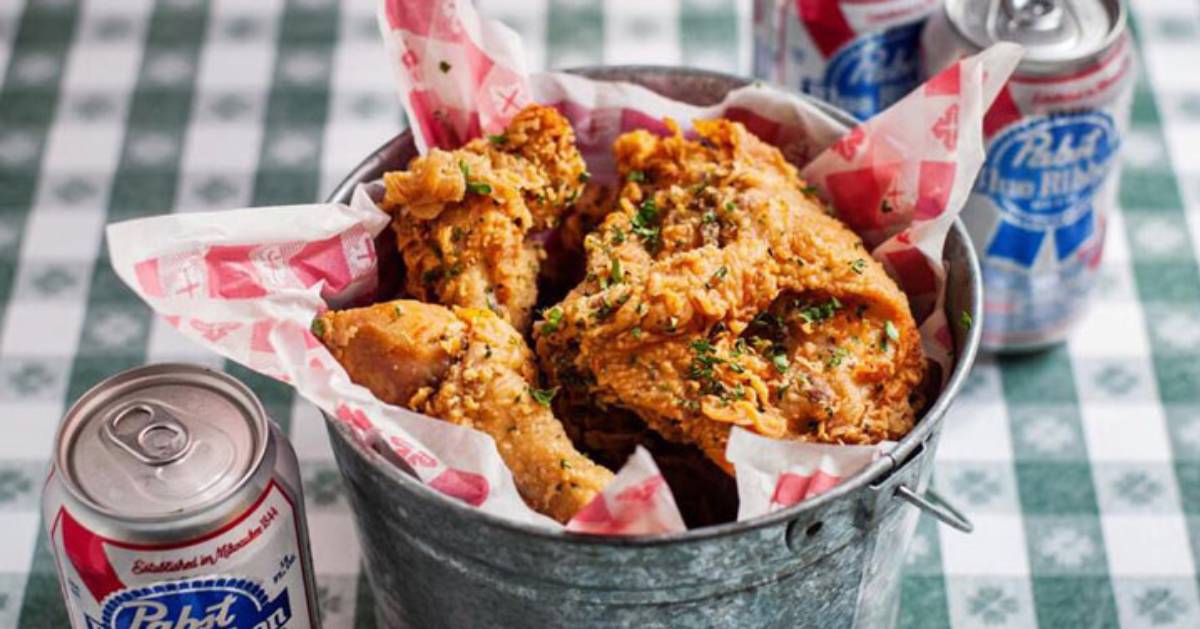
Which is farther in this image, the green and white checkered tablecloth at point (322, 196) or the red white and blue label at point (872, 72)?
the red white and blue label at point (872, 72)

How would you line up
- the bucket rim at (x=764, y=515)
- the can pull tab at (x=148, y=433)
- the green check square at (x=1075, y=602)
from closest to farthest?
1. the bucket rim at (x=764, y=515)
2. the can pull tab at (x=148, y=433)
3. the green check square at (x=1075, y=602)

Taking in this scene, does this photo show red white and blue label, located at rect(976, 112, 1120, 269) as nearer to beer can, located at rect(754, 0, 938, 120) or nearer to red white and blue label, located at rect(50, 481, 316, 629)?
beer can, located at rect(754, 0, 938, 120)

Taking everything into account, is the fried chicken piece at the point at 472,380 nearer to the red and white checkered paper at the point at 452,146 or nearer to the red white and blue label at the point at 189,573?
the red and white checkered paper at the point at 452,146

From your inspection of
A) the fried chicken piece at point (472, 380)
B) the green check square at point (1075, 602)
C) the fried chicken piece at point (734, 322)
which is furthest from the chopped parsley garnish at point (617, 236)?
the green check square at point (1075, 602)

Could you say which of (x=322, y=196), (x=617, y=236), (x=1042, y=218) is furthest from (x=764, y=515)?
(x=322, y=196)

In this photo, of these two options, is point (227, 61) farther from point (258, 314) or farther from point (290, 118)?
point (258, 314)

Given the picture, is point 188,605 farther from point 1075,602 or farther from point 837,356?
point 1075,602

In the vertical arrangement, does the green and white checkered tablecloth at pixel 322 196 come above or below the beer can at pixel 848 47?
below
